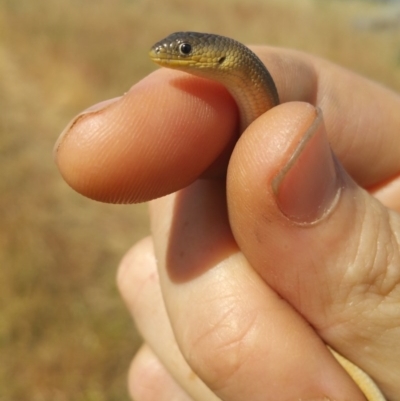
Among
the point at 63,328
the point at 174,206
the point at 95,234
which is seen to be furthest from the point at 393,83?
the point at 174,206

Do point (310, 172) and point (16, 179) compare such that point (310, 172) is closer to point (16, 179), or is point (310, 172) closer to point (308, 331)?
point (308, 331)

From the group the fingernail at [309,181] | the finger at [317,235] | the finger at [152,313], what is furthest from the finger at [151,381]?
the fingernail at [309,181]

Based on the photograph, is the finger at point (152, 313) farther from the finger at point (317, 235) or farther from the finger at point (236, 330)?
the finger at point (317, 235)

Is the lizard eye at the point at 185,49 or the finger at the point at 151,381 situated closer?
the lizard eye at the point at 185,49

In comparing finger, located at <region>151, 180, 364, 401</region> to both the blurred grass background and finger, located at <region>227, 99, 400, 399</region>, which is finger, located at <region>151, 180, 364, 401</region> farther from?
the blurred grass background

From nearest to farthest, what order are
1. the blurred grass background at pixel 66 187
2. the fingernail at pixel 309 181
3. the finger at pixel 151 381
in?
the fingernail at pixel 309 181 < the finger at pixel 151 381 < the blurred grass background at pixel 66 187

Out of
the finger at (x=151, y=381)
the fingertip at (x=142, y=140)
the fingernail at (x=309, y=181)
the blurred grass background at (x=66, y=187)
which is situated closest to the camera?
the fingernail at (x=309, y=181)

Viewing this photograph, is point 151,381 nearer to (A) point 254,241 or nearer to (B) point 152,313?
(B) point 152,313
